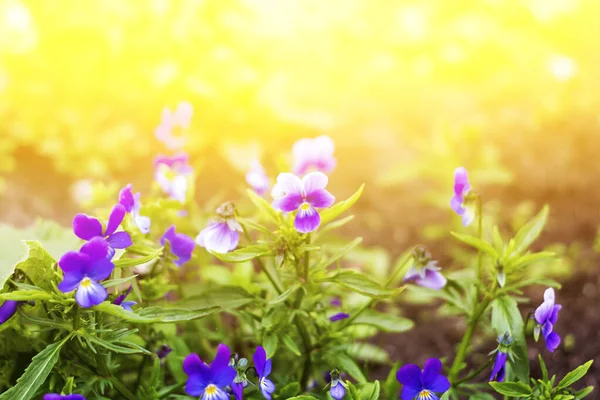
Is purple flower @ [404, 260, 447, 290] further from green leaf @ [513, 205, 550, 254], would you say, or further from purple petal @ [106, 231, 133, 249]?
purple petal @ [106, 231, 133, 249]

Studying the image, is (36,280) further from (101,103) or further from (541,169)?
(541,169)

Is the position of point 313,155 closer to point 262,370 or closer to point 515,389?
point 262,370

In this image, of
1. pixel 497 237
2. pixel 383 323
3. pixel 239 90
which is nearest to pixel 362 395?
pixel 383 323

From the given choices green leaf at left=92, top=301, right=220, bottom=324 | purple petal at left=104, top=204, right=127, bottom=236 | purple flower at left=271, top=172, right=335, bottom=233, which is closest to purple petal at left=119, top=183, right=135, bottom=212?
purple petal at left=104, top=204, right=127, bottom=236

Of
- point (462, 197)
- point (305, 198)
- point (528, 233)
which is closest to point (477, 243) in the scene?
point (462, 197)

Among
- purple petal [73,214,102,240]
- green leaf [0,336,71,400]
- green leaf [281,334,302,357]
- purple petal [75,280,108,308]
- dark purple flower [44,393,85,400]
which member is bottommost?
dark purple flower [44,393,85,400]

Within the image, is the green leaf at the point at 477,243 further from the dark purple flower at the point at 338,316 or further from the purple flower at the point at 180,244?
the purple flower at the point at 180,244
